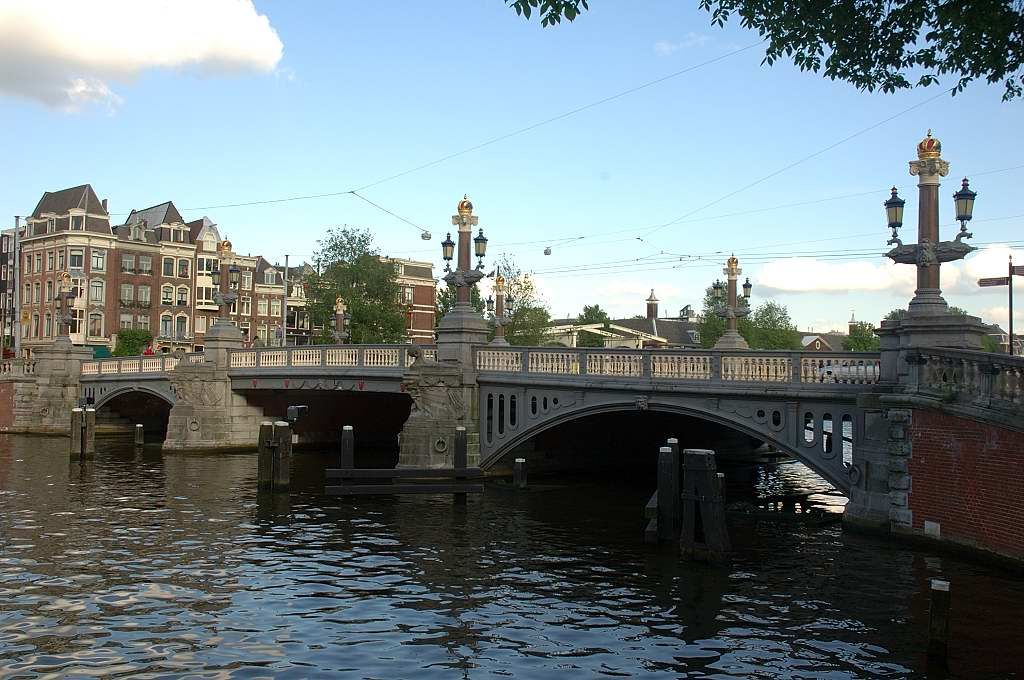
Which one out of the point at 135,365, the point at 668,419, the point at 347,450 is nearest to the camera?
the point at 347,450

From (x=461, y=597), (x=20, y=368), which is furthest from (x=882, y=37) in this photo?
(x=20, y=368)

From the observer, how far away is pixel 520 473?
93.1 feet

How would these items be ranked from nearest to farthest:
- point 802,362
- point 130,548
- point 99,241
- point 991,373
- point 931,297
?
1. point 991,373
2. point 931,297
3. point 130,548
4. point 802,362
5. point 99,241

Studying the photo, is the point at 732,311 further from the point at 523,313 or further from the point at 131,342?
the point at 131,342

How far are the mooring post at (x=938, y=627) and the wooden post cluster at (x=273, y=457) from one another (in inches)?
773

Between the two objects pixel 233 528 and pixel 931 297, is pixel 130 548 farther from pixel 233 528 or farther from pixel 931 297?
pixel 931 297

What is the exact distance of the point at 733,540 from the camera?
2020 cm

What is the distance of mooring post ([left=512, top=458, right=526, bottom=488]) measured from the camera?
1112 inches

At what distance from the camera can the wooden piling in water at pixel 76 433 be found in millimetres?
35875

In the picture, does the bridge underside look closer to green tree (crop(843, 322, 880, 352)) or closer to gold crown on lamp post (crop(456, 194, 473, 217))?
gold crown on lamp post (crop(456, 194, 473, 217))

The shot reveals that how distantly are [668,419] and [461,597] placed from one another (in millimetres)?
20437

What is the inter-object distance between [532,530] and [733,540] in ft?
15.3

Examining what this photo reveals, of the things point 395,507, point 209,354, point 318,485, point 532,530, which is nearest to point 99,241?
point 209,354

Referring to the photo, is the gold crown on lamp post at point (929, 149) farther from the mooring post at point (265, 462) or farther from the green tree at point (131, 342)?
the green tree at point (131, 342)
